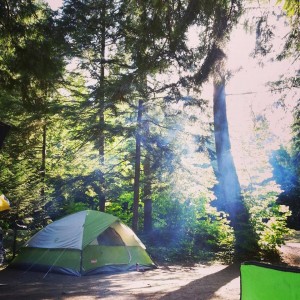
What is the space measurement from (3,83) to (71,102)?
308 inches

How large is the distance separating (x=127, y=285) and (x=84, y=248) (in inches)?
71.8

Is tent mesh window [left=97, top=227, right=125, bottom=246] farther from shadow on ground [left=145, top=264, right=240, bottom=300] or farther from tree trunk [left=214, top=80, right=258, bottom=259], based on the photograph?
tree trunk [left=214, top=80, right=258, bottom=259]

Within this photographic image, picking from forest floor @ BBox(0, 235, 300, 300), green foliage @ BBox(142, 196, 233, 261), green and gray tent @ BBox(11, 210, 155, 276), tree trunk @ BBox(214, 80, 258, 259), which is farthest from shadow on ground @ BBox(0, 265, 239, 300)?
green foliage @ BBox(142, 196, 233, 261)

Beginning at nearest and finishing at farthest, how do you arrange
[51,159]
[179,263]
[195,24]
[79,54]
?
[195,24] → [179,263] → [79,54] → [51,159]

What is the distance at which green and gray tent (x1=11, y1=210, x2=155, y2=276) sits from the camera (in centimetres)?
859

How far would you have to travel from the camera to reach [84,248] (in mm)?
8586

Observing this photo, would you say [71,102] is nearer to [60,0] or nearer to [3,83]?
[60,0]

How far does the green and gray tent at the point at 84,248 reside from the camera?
28.2ft

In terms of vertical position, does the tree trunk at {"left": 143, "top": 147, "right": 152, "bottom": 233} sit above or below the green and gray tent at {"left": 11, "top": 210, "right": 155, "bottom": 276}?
above

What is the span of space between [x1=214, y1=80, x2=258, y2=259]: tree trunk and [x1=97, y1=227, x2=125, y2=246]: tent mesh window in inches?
187

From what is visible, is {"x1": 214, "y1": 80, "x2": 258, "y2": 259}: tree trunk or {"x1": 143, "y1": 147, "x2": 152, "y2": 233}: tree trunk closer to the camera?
{"x1": 214, "y1": 80, "x2": 258, "y2": 259}: tree trunk

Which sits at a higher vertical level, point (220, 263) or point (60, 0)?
point (60, 0)

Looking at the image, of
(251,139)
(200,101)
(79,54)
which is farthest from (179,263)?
(251,139)

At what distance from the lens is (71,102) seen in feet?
48.3
